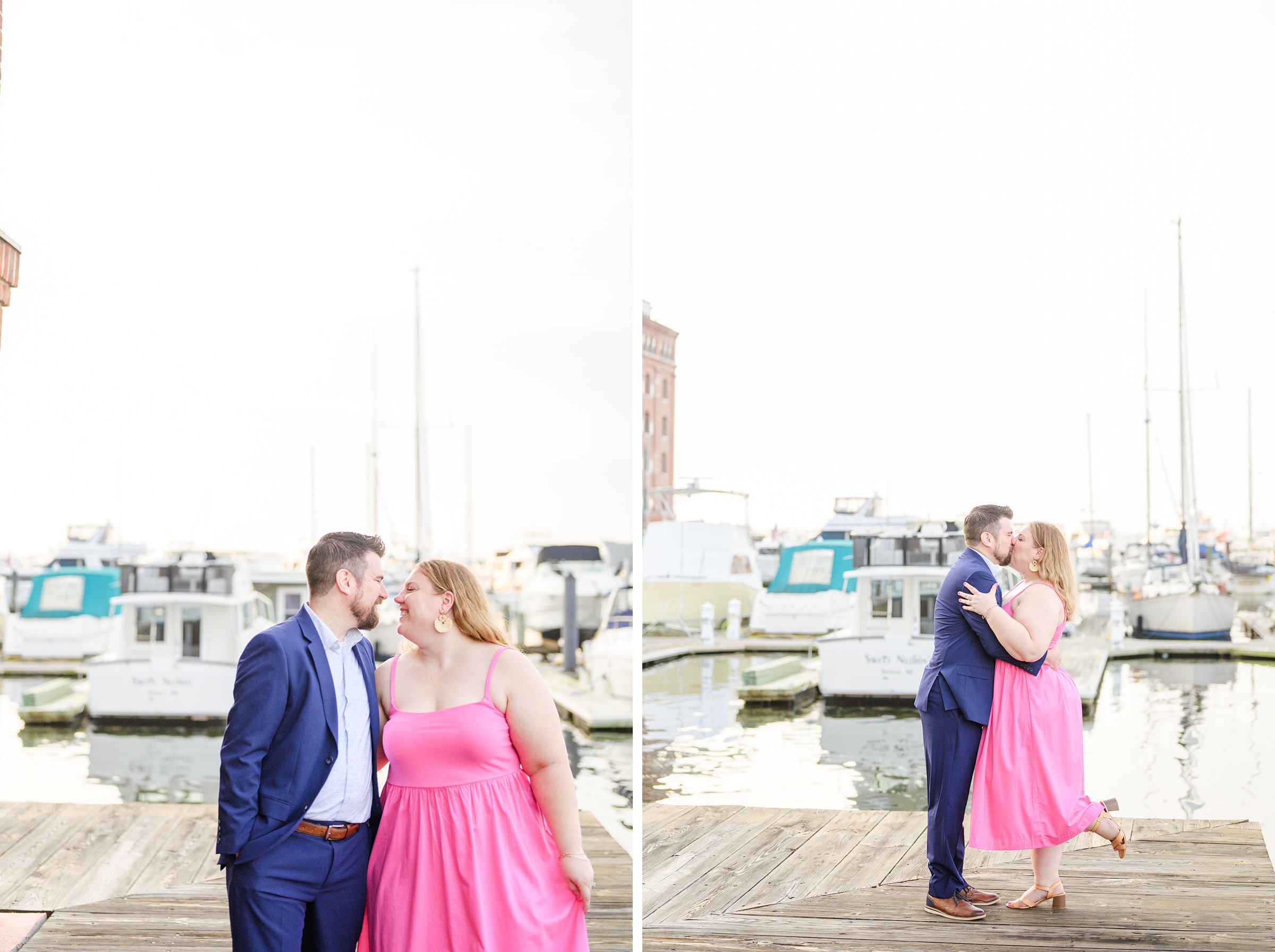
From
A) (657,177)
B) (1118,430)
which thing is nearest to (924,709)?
(1118,430)

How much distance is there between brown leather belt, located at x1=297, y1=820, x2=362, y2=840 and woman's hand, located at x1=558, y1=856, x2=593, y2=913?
415 millimetres

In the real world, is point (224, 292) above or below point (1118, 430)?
above

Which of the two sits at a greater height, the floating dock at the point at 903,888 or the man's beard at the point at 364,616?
the man's beard at the point at 364,616

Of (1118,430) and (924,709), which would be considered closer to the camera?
(924,709)

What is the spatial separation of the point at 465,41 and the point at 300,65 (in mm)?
6711

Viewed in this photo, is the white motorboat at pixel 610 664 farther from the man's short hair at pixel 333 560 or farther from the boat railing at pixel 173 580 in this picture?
the man's short hair at pixel 333 560

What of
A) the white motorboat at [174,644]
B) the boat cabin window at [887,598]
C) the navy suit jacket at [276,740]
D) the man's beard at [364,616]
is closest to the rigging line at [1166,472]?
the boat cabin window at [887,598]

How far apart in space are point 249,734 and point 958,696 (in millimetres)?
2435

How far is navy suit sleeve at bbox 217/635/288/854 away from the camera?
1.98 meters

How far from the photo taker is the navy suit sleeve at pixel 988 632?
3662 millimetres

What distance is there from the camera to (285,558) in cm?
2708

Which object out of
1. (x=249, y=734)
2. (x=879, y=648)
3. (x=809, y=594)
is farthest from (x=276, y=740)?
(x=809, y=594)

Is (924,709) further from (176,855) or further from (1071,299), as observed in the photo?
(1071,299)

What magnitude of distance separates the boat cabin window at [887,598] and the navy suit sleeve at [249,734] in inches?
512
